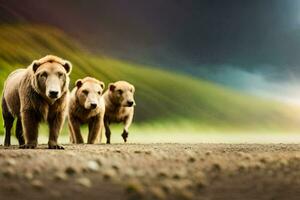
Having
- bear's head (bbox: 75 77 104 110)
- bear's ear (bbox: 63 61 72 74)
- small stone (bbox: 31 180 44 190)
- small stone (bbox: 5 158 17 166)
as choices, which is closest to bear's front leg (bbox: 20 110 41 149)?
bear's ear (bbox: 63 61 72 74)

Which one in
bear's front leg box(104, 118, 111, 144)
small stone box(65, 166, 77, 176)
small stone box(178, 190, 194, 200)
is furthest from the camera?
bear's front leg box(104, 118, 111, 144)

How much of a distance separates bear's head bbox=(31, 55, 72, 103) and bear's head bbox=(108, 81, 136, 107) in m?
5.93

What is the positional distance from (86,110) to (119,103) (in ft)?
7.39

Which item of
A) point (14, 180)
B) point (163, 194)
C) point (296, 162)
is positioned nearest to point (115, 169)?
point (14, 180)

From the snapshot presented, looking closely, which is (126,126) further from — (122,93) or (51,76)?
(51,76)

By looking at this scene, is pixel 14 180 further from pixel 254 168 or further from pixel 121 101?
pixel 121 101

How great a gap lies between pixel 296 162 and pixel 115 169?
277 cm

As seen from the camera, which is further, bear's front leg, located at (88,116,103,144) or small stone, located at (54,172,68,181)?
bear's front leg, located at (88,116,103,144)

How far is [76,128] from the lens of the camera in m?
18.0

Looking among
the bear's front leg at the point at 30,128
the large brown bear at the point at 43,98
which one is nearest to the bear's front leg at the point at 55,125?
the large brown bear at the point at 43,98

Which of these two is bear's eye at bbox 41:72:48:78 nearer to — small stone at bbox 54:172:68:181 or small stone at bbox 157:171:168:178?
small stone at bbox 54:172:68:181

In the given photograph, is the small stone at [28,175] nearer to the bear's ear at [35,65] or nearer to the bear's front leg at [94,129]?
the bear's ear at [35,65]

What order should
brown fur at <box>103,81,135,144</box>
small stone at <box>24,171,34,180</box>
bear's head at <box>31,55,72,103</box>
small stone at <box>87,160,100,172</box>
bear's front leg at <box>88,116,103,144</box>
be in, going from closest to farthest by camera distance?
1. small stone at <box>24,171,34,180</box>
2. small stone at <box>87,160,100,172</box>
3. bear's head at <box>31,55,72,103</box>
4. bear's front leg at <box>88,116,103,144</box>
5. brown fur at <box>103,81,135,144</box>

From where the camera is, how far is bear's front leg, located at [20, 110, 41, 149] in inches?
539
